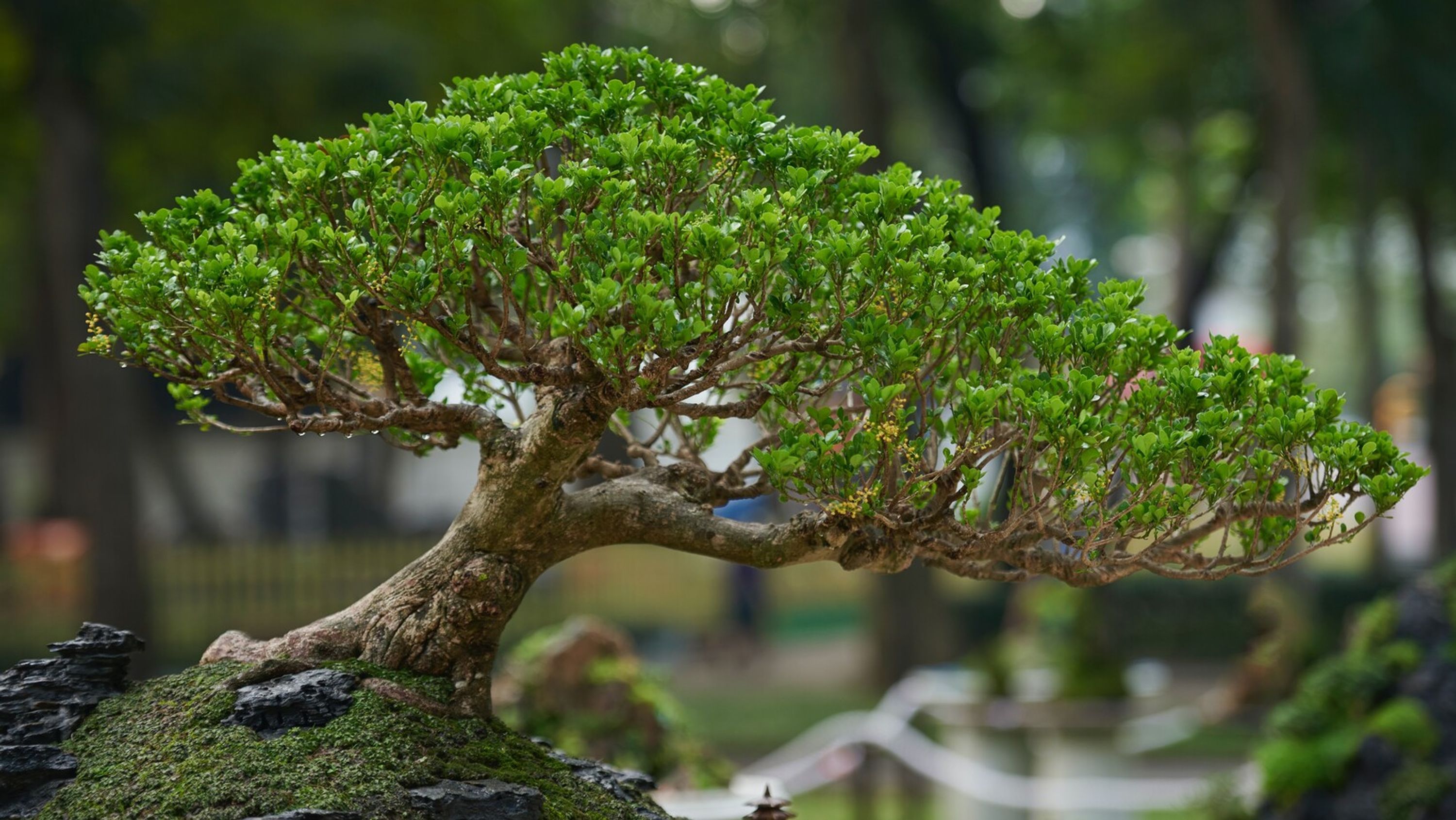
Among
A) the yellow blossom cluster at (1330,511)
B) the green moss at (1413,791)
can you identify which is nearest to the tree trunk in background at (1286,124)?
the green moss at (1413,791)

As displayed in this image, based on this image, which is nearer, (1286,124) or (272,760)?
(272,760)

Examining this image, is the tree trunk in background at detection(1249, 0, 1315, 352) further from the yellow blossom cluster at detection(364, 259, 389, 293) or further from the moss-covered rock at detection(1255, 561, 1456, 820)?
the yellow blossom cluster at detection(364, 259, 389, 293)

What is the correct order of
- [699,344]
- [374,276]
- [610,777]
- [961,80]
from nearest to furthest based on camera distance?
1. [374,276]
2. [699,344]
3. [610,777]
4. [961,80]

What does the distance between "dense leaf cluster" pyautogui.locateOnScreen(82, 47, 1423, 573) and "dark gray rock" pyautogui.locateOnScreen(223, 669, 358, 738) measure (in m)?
0.79

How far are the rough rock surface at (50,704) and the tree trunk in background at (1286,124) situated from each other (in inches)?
496

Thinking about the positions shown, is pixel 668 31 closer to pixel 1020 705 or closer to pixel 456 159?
pixel 1020 705

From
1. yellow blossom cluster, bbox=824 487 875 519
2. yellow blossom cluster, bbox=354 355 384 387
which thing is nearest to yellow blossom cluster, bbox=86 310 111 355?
yellow blossom cluster, bbox=354 355 384 387

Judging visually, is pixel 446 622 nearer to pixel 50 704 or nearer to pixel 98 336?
pixel 50 704

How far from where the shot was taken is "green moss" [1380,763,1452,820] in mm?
7234

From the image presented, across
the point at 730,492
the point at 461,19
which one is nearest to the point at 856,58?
the point at 461,19

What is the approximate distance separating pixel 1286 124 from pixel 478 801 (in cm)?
1326

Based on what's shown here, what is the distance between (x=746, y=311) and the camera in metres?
3.68

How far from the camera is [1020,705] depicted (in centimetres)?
972

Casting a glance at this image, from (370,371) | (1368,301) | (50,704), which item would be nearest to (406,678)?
(370,371)
